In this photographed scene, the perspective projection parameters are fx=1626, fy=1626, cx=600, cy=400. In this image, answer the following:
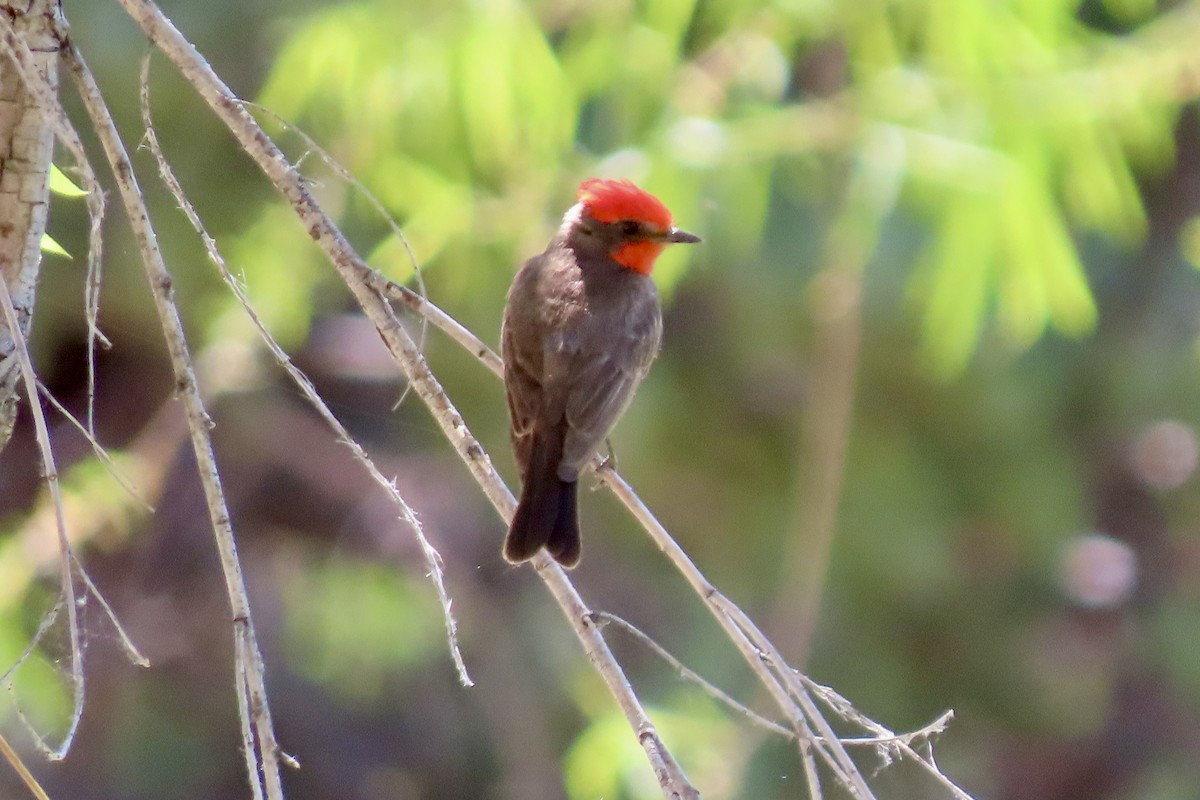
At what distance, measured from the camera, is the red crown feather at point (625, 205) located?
14.1 feet

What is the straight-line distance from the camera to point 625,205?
14.1ft

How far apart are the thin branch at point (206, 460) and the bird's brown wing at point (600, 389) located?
5.60ft

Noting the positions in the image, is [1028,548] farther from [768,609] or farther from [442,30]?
[442,30]

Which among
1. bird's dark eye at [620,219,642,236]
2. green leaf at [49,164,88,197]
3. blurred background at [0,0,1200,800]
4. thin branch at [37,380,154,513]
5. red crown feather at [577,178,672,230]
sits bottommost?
blurred background at [0,0,1200,800]

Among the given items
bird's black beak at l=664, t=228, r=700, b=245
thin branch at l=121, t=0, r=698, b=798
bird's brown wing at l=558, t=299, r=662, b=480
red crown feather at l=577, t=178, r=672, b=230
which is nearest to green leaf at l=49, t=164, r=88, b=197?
thin branch at l=121, t=0, r=698, b=798

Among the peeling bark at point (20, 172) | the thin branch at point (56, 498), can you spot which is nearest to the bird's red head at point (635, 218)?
the peeling bark at point (20, 172)

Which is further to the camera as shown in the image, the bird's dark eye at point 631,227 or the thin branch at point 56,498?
the bird's dark eye at point 631,227

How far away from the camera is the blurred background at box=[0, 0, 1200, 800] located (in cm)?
546

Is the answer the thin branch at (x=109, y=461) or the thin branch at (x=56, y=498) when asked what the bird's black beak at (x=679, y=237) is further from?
the thin branch at (x=56, y=498)

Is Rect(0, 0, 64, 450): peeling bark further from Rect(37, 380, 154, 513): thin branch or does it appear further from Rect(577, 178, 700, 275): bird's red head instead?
Rect(577, 178, 700, 275): bird's red head

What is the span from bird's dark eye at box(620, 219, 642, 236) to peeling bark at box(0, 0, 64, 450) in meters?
2.28

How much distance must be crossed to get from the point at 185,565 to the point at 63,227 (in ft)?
6.42

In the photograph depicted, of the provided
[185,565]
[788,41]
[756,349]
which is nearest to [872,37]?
[788,41]

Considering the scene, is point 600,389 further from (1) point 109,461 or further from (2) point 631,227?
(1) point 109,461
